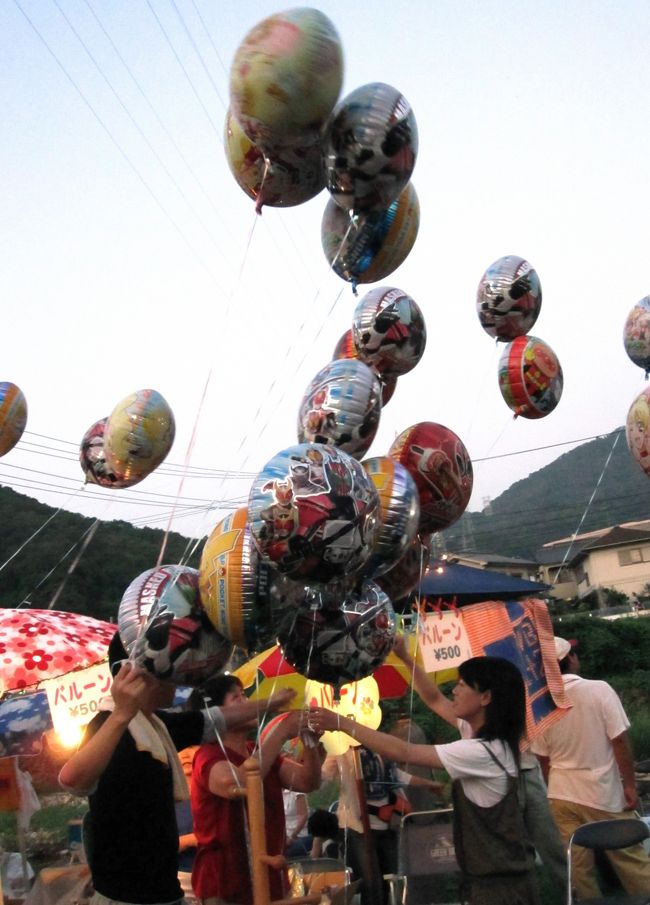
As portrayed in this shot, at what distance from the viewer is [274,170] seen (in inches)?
111

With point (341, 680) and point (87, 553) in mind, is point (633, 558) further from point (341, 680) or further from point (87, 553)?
point (341, 680)

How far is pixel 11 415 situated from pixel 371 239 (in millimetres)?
4313

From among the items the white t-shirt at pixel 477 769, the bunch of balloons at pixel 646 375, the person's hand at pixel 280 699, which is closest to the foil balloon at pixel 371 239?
the person's hand at pixel 280 699

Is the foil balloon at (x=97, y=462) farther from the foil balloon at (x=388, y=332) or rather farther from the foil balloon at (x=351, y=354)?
the foil balloon at (x=388, y=332)

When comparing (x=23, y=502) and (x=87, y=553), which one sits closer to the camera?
(x=87, y=553)

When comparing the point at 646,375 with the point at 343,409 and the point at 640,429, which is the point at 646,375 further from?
the point at 343,409

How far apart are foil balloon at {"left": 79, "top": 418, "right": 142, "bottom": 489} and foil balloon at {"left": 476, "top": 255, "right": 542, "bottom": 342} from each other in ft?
8.40

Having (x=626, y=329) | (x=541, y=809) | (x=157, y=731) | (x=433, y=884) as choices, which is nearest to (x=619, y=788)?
(x=541, y=809)

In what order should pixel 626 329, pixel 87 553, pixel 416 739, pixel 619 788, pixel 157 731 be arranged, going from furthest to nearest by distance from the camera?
pixel 87 553 < pixel 626 329 < pixel 416 739 < pixel 619 788 < pixel 157 731

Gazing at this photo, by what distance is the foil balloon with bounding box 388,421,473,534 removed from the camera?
3.21m

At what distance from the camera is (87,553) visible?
1730 cm

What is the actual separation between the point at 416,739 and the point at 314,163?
12.6ft

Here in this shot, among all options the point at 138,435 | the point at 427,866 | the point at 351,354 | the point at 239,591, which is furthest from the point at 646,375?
the point at 239,591

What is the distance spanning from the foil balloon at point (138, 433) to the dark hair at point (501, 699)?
3188 millimetres
